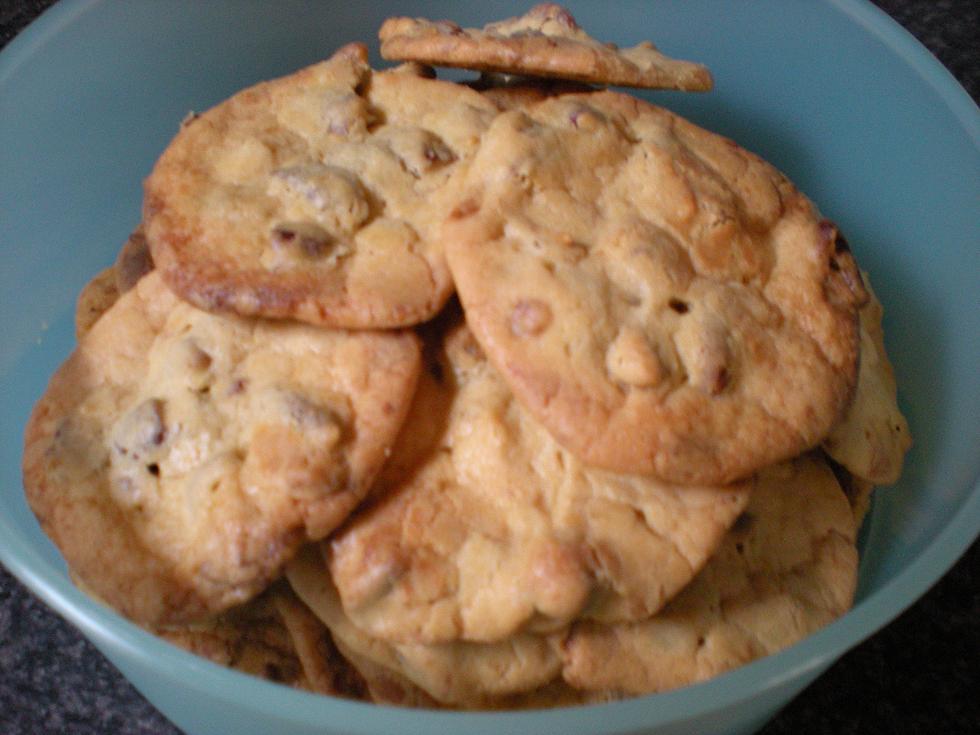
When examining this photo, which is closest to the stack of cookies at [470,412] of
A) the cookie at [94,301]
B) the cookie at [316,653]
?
the cookie at [316,653]

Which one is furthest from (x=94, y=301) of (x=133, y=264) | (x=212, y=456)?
(x=212, y=456)

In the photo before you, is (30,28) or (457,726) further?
(30,28)

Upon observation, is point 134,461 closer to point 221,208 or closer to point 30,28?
point 221,208

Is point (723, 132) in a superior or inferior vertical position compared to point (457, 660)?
inferior

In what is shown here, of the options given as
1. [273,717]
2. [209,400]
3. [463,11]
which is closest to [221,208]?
[209,400]

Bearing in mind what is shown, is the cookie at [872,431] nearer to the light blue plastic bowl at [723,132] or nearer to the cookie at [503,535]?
the light blue plastic bowl at [723,132]

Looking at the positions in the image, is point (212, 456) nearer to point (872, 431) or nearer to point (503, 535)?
point (503, 535)
